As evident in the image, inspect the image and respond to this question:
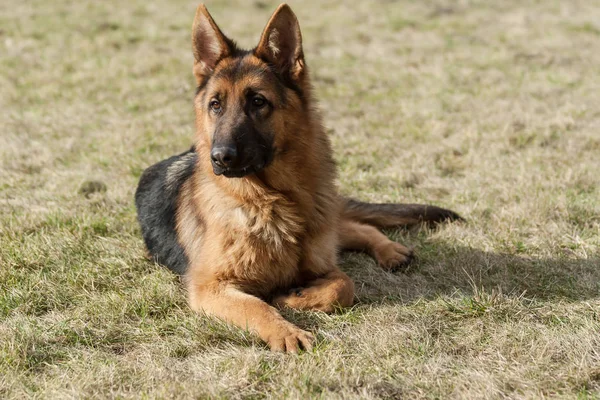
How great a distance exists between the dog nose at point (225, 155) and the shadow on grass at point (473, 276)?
145 cm

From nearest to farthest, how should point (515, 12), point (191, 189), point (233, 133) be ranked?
point (233, 133) < point (191, 189) < point (515, 12)

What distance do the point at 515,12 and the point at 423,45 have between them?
4676mm

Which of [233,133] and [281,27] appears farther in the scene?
[281,27]

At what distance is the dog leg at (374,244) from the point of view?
5.29 metres

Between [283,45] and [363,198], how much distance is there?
103 inches

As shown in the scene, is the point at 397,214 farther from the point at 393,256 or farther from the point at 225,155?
the point at 225,155

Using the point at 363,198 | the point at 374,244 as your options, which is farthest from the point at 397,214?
the point at 363,198

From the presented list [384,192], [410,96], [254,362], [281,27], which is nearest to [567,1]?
[410,96]

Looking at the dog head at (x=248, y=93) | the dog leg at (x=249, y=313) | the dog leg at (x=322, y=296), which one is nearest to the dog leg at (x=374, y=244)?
the dog leg at (x=322, y=296)

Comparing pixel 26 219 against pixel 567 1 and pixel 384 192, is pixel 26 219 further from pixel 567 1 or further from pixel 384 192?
pixel 567 1

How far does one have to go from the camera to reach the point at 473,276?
486 cm

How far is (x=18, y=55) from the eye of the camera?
12602mm

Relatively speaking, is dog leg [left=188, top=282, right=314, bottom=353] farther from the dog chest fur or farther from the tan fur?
the dog chest fur

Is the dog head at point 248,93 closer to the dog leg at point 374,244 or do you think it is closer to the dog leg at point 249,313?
the dog leg at point 249,313
